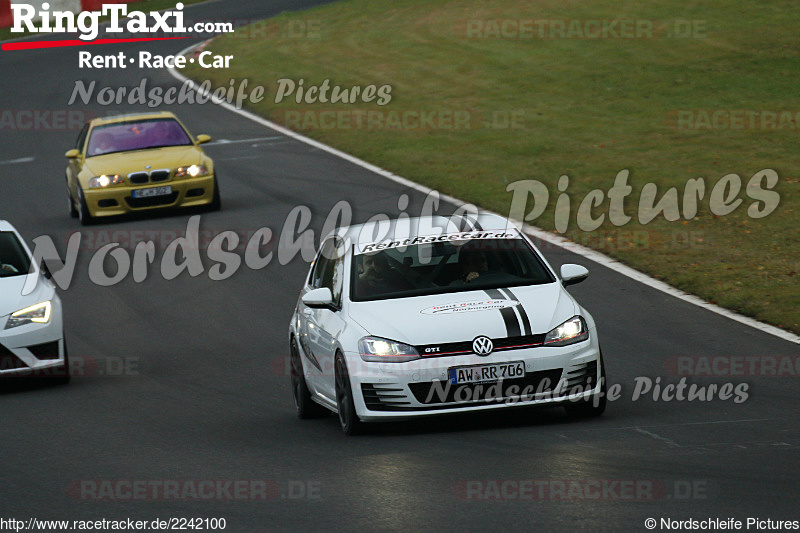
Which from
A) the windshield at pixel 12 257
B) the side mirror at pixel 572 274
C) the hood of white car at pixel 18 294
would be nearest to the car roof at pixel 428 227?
the side mirror at pixel 572 274

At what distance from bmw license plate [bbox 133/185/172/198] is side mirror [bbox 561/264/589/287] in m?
12.7

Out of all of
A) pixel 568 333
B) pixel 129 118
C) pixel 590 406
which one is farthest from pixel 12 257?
pixel 129 118

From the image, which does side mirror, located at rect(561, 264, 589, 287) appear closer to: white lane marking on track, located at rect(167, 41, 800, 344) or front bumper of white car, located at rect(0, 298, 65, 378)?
white lane marking on track, located at rect(167, 41, 800, 344)

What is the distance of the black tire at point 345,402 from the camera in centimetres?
959

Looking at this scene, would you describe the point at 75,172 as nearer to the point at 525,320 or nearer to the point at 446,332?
the point at 446,332

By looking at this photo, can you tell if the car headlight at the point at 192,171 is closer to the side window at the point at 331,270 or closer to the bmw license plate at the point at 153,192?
the bmw license plate at the point at 153,192

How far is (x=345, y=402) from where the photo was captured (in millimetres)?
9719

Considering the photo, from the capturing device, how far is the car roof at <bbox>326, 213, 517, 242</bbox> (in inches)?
424

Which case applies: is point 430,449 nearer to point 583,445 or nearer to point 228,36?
point 583,445

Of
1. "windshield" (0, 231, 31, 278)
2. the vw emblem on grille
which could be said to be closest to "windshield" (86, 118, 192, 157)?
"windshield" (0, 231, 31, 278)

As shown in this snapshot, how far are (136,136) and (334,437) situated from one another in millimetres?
14329

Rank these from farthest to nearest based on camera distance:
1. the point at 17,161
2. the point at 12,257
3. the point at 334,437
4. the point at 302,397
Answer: the point at 17,161
the point at 12,257
the point at 302,397
the point at 334,437

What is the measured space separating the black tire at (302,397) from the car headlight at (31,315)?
2.80 metres

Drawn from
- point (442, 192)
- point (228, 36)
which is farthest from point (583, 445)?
point (228, 36)
